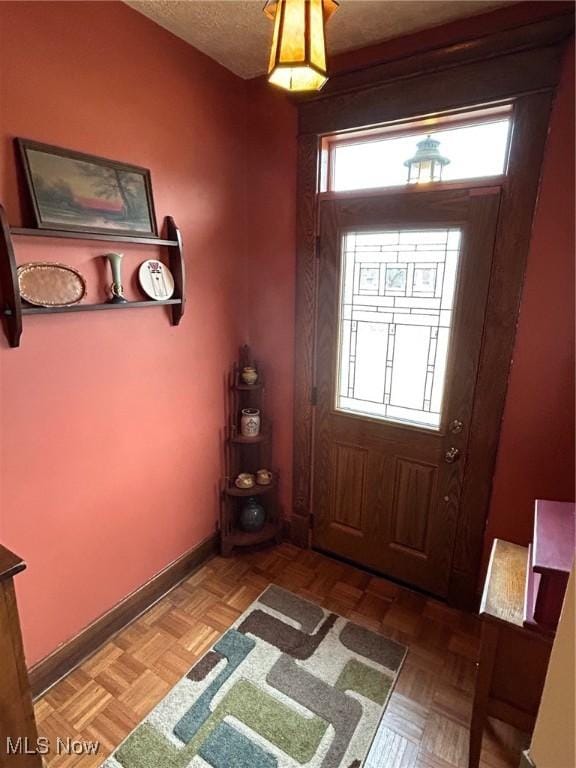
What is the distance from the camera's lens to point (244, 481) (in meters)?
2.46

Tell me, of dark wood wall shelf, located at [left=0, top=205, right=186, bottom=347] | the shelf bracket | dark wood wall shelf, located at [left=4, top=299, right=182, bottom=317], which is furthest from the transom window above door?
the shelf bracket

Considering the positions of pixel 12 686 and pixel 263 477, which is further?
pixel 263 477

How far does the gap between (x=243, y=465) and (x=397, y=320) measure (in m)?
1.34

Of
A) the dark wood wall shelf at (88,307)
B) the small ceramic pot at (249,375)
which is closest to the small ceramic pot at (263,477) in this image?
the small ceramic pot at (249,375)

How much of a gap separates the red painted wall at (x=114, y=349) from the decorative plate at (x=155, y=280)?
57 millimetres

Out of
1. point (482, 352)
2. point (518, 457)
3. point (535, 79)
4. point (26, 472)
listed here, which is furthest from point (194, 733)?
point (535, 79)

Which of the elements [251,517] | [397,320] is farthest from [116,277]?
[251,517]

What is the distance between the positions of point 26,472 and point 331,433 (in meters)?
1.46

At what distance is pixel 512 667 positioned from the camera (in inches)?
51.8

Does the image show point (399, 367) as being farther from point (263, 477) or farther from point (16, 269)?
point (16, 269)

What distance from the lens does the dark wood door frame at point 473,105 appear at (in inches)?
61.4

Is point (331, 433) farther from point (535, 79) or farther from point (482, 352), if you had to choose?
point (535, 79)

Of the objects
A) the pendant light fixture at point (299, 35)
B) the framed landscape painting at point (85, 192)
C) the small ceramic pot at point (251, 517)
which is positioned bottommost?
the small ceramic pot at point (251, 517)

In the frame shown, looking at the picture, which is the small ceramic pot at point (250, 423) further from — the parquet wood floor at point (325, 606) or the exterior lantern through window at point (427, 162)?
the exterior lantern through window at point (427, 162)
